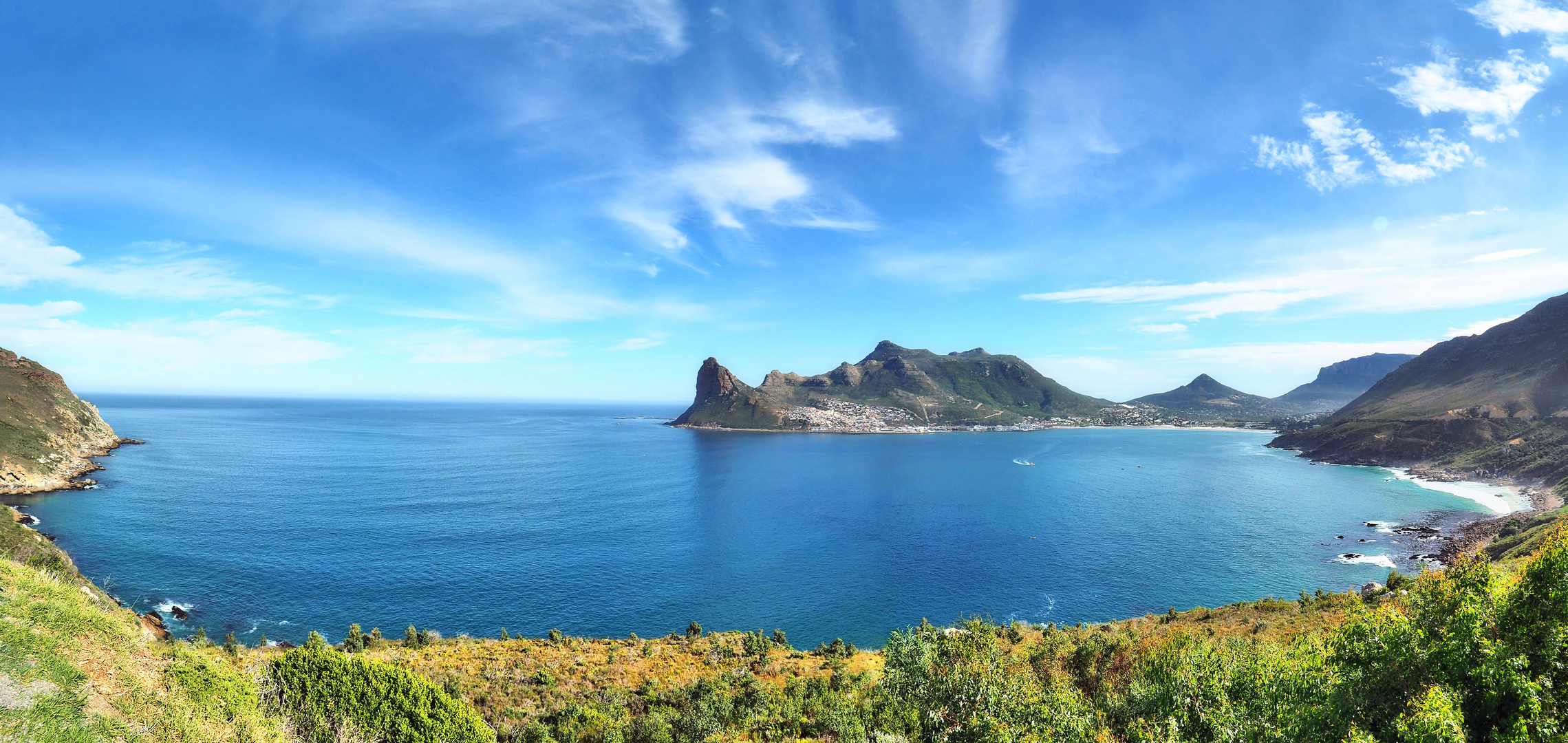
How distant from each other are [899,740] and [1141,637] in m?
30.0

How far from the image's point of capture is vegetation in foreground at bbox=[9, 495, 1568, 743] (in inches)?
598

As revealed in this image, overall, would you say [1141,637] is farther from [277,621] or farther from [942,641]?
[277,621]

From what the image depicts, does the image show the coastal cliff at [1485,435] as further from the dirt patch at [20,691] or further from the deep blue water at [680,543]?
the dirt patch at [20,691]

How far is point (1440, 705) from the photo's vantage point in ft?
49.2

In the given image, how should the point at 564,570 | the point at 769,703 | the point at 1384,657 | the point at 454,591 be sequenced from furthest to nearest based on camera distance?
the point at 564,570, the point at 454,591, the point at 769,703, the point at 1384,657

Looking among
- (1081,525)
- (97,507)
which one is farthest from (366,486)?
(1081,525)

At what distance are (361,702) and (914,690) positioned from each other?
74.4ft

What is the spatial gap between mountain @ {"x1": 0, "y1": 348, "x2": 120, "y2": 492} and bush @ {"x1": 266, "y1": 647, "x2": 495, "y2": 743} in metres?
133

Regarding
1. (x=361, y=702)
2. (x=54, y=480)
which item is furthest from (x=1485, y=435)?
(x=54, y=480)

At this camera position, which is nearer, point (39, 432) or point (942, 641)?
point (942, 641)

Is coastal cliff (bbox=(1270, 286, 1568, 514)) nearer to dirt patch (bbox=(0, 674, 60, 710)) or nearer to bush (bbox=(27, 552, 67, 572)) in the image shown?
dirt patch (bbox=(0, 674, 60, 710))

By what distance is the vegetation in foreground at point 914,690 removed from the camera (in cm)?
1519

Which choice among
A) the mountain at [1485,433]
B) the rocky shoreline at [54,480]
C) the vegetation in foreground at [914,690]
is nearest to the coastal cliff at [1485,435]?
the mountain at [1485,433]

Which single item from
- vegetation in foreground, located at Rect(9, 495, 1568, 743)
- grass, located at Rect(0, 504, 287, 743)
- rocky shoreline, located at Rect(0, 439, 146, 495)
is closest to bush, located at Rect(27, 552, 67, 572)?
vegetation in foreground, located at Rect(9, 495, 1568, 743)
